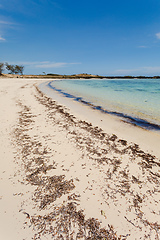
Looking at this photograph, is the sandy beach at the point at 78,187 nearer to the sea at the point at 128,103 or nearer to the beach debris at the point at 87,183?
the beach debris at the point at 87,183

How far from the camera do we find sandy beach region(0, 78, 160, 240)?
1.86m

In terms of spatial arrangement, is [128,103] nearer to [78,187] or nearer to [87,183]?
[87,183]

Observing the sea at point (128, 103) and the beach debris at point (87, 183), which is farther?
the sea at point (128, 103)

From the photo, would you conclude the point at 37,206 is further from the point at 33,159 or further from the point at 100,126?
the point at 100,126

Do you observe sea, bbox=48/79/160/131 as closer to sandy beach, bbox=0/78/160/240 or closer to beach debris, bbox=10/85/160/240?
sandy beach, bbox=0/78/160/240

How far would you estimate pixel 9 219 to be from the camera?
1.94 m

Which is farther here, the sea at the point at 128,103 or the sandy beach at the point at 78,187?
the sea at the point at 128,103

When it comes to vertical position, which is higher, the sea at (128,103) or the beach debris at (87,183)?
the sea at (128,103)

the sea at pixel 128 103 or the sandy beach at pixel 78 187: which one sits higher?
the sea at pixel 128 103

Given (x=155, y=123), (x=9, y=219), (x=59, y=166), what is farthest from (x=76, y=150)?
(x=155, y=123)

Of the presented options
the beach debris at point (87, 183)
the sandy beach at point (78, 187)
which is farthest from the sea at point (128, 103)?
the beach debris at point (87, 183)

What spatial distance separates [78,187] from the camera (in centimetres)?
256

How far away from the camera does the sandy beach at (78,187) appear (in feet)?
6.10

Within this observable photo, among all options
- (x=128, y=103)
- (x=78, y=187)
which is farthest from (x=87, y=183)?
(x=128, y=103)
